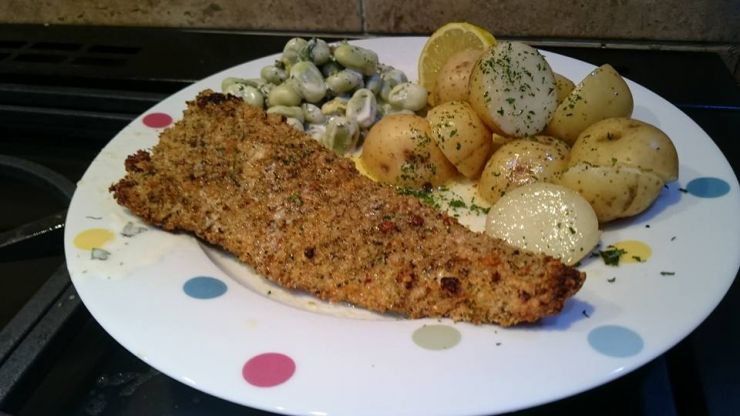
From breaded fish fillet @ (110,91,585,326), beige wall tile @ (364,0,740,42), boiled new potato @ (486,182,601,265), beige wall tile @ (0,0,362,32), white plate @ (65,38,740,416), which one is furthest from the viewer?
beige wall tile @ (0,0,362,32)

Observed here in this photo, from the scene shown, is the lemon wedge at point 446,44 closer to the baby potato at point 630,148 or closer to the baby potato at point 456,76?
the baby potato at point 456,76

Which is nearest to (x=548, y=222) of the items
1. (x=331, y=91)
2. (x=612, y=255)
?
(x=612, y=255)

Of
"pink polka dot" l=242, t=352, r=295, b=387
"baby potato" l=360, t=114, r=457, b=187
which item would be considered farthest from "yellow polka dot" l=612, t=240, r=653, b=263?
Answer: "pink polka dot" l=242, t=352, r=295, b=387

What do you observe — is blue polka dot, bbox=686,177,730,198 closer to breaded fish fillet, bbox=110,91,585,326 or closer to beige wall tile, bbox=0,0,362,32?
breaded fish fillet, bbox=110,91,585,326

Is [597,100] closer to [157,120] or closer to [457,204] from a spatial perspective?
[457,204]

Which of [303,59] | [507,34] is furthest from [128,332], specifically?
[507,34]

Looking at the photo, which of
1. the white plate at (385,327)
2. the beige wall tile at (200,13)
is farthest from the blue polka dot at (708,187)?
the beige wall tile at (200,13)
